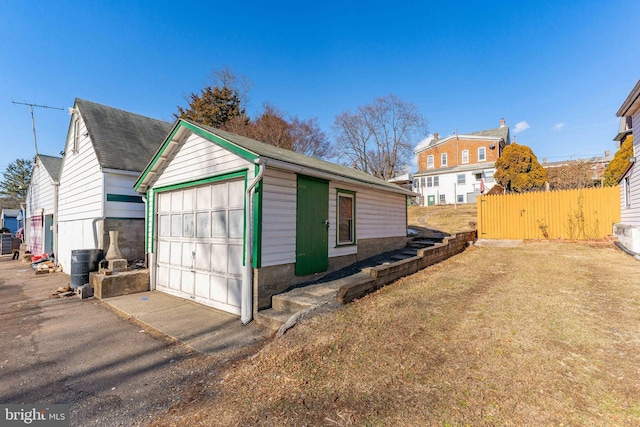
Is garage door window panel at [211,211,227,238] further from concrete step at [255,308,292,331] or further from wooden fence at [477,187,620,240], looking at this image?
wooden fence at [477,187,620,240]

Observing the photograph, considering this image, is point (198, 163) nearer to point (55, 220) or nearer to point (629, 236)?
point (55, 220)

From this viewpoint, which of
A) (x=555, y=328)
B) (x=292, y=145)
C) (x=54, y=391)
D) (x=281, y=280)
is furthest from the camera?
(x=292, y=145)

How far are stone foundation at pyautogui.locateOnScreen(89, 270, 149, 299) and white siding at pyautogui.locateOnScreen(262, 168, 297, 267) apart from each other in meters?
4.93

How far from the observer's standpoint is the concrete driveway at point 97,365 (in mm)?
3217

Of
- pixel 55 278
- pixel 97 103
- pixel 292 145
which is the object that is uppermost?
pixel 292 145

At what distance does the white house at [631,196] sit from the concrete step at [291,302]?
423 inches

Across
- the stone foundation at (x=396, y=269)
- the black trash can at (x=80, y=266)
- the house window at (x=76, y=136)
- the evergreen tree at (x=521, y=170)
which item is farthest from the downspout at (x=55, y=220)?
the evergreen tree at (x=521, y=170)

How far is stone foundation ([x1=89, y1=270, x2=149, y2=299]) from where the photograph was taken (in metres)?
7.39

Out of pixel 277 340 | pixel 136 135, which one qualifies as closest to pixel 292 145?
pixel 136 135

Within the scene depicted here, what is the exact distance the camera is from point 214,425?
2.66m

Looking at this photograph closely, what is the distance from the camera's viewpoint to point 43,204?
15.6 m

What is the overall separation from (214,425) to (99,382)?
2.10m

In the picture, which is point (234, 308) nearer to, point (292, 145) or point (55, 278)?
point (55, 278)

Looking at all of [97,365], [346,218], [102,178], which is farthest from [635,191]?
[102,178]
